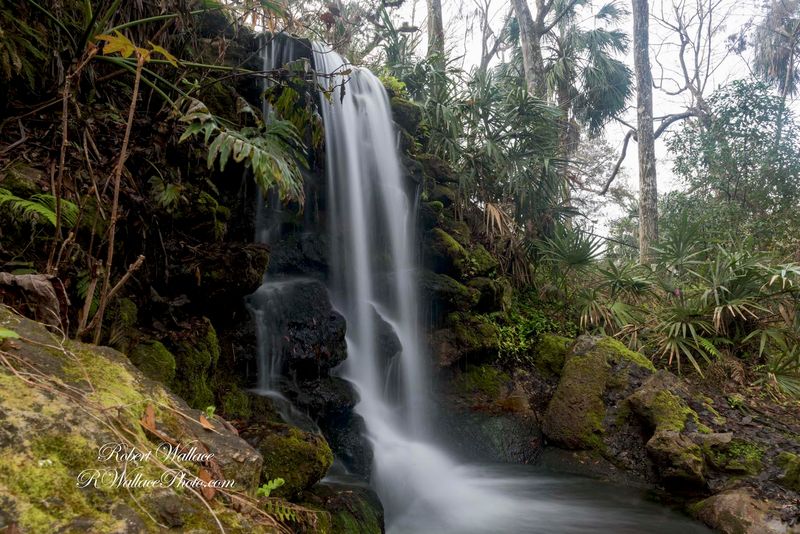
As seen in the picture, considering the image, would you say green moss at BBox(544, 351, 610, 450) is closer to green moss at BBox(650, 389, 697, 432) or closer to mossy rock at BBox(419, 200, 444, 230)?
green moss at BBox(650, 389, 697, 432)

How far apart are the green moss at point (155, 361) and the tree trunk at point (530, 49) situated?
10.4 meters

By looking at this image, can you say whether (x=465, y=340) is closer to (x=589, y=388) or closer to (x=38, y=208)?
(x=589, y=388)

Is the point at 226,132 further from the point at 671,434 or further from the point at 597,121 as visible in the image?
the point at 597,121

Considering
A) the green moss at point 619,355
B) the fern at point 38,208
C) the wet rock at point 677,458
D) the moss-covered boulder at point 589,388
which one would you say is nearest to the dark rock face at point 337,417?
the fern at point 38,208

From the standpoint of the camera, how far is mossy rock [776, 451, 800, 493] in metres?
4.30

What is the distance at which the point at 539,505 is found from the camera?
4.44m

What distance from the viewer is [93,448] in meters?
1.24

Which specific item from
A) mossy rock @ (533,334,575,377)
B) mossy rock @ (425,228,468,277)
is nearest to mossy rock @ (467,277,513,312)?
mossy rock @ (425,228,468,277)

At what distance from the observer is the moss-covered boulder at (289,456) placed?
2.81 m

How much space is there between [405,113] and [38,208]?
21.8ft

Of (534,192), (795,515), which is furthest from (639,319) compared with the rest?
(795,515)

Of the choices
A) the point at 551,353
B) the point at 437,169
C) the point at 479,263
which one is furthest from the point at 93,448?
the point at 437,169

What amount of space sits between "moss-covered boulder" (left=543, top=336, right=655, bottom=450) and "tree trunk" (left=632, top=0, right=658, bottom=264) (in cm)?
609

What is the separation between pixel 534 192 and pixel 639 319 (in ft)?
9.18
